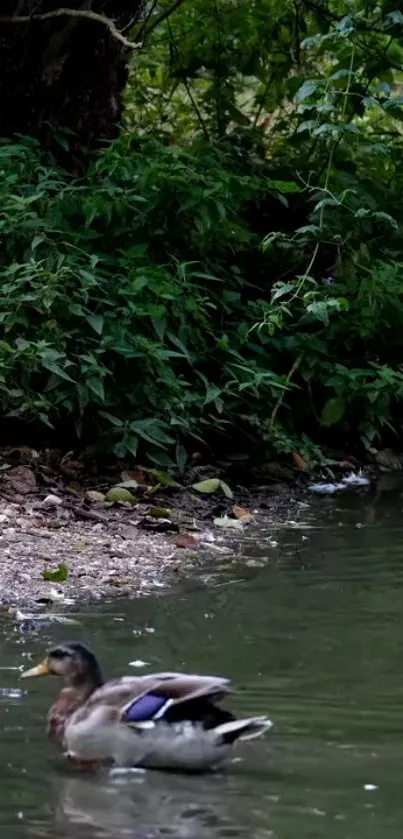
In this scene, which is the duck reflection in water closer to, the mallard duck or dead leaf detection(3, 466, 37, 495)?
the mallard duck

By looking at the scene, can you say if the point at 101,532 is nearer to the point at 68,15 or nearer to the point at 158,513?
the point at 158,513

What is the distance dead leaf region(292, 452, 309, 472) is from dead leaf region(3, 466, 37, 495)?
238cm

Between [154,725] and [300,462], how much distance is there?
637 cm

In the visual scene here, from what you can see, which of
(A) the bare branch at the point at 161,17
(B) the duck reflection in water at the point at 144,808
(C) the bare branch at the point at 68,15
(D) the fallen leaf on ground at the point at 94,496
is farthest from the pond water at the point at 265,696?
(A) the bare branch at the point at 161,17

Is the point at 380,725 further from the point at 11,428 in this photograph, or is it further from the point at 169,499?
the point at 11,428

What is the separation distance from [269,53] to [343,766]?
9811 millimetres

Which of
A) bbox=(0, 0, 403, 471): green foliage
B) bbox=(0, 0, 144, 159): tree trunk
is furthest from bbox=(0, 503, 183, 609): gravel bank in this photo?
bbox=(0, 0, 144, 159): tree trunk

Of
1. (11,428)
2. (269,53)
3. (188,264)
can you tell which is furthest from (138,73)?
(11,428)

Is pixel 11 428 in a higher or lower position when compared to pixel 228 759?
lower

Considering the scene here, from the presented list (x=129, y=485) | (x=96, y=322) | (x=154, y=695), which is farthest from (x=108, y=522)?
(x=154, y=695)

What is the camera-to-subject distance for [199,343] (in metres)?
10.8

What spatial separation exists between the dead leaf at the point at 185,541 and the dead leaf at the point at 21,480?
1143mm

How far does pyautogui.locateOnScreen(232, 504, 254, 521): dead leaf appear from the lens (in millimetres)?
9391

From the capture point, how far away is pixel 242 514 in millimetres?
9453
